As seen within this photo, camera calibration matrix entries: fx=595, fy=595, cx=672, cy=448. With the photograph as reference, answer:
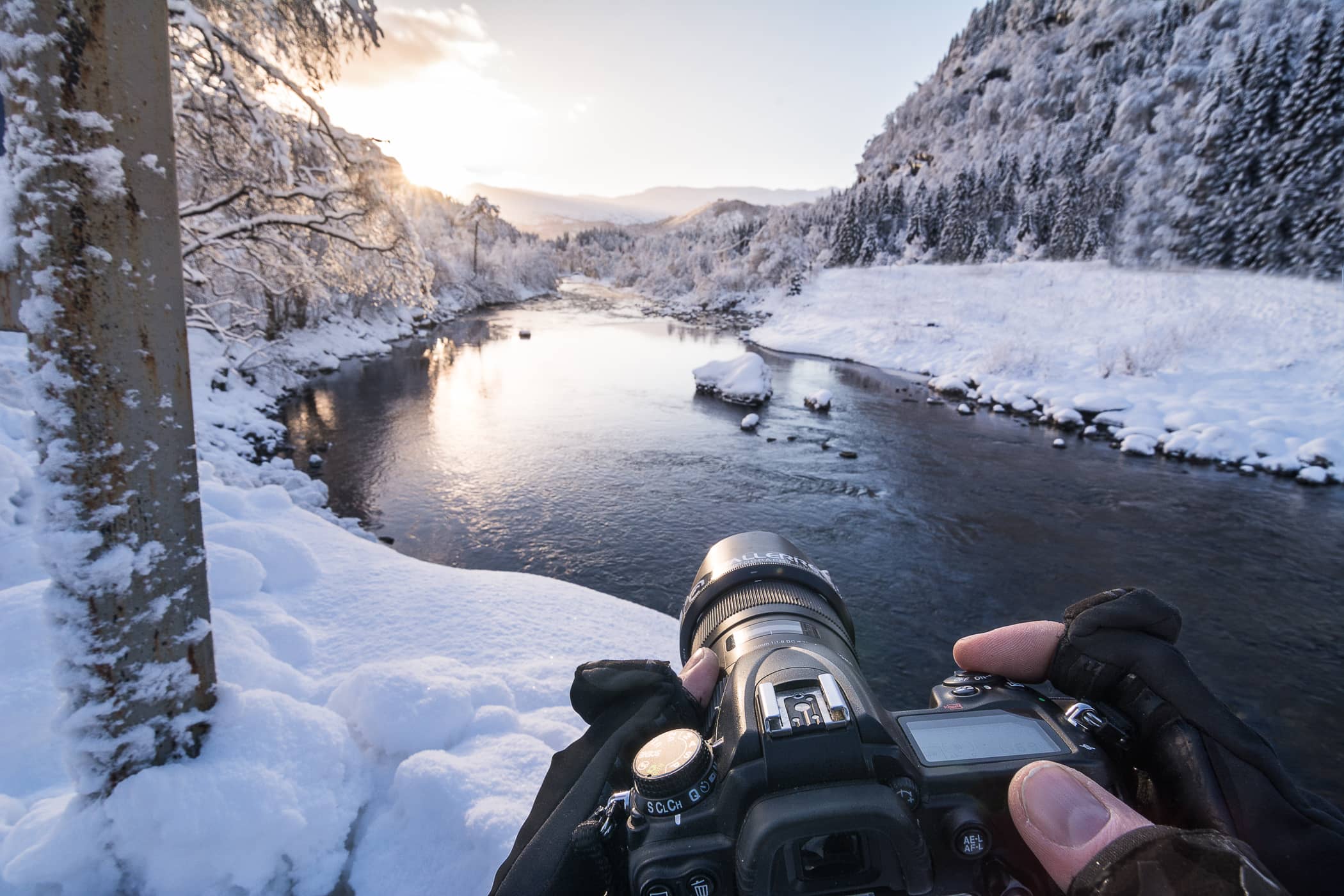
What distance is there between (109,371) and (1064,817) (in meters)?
2.11

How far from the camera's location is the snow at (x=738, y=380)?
45.7 feet

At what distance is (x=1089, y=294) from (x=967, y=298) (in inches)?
185

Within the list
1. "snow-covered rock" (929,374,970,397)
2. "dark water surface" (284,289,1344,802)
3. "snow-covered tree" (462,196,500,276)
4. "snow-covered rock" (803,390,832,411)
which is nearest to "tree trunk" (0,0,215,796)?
"dark water surface" (284,289,1344,802)

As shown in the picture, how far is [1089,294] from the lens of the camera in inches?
852

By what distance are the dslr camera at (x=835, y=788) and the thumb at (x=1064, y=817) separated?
0.17m

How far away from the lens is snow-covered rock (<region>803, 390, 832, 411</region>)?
45.3 ft

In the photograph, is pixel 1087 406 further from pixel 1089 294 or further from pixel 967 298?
pixel 967 298

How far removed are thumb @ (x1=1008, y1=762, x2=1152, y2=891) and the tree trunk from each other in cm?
200

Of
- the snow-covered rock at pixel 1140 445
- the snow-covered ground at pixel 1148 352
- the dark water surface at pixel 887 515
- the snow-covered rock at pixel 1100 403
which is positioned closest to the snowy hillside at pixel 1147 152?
the snow-covered ground at pixel 1148 352

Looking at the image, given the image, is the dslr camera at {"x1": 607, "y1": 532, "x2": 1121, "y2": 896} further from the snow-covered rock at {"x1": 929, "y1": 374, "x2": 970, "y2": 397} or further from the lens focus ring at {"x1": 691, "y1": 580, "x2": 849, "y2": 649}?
the snow-covered rock at {"x1": 929, "y1": 374, "x2": 970, "y2": 397}

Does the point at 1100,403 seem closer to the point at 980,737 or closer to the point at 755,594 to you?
the point at 755,594

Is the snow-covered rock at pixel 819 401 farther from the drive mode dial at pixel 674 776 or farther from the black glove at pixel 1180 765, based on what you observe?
the drive mode dial at pixel 674 776

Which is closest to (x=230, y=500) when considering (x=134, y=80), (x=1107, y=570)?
(x=134, y=80)

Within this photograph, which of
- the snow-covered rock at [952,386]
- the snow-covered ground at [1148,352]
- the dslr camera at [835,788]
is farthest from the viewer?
the snow-covered rock at [952,386]
